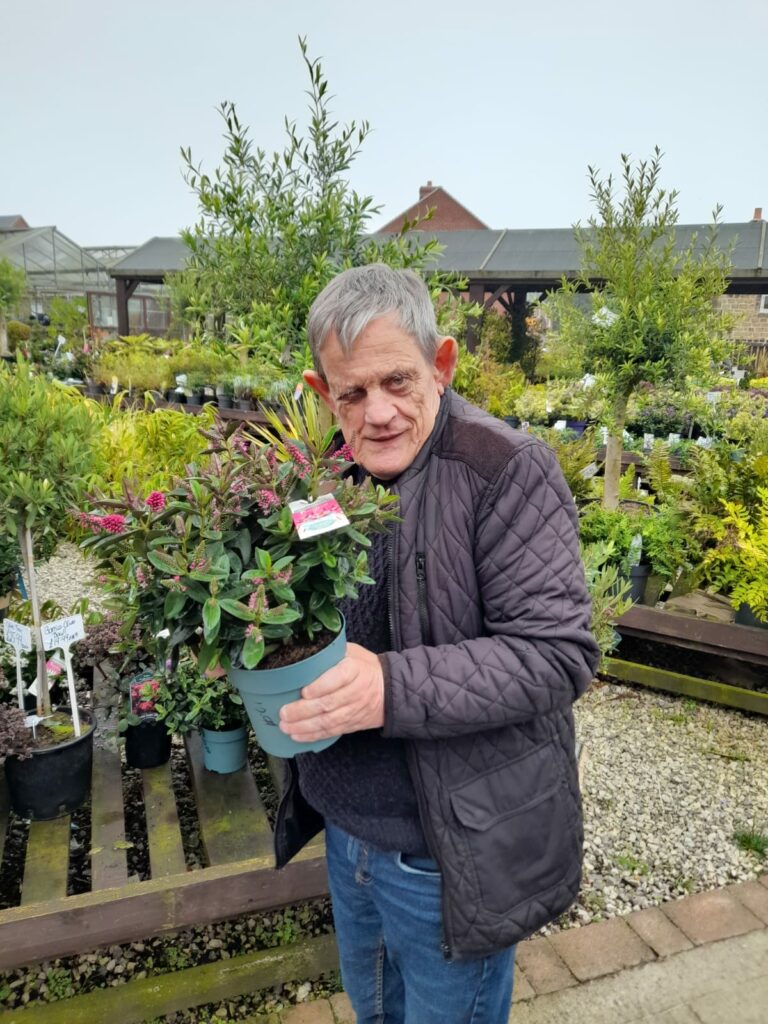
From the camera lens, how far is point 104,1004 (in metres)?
1.73

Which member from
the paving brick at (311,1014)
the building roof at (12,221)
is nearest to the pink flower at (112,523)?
the paving brick at (311,1014)

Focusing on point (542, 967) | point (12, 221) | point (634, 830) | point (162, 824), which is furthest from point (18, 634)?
point (12, 221)

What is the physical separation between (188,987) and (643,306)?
11.4ft

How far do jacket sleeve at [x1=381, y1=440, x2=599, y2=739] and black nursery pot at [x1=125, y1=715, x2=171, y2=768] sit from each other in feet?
5.11

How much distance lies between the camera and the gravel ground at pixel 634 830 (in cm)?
189

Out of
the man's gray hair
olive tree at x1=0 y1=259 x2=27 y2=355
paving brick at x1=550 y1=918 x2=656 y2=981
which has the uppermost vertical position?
olive tree at x1=0 y1=259 x2=27 y2=355

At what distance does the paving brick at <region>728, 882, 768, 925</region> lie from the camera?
2.16 m

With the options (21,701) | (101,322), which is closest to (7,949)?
(21,701)

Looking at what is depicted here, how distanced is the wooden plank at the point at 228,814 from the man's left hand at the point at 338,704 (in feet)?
3.60

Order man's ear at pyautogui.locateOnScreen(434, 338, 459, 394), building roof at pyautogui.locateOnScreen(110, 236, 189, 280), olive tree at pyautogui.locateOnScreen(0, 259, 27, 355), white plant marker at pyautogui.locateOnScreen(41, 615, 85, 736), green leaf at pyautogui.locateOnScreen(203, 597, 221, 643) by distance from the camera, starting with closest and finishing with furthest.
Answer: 1. green leaf at pyautogui.locateOnScreen(203, 597, 221, 643)
2. man's ear at pyautogui.locateOnScreen(434, 338, 459, 394)
3. white plant marker at pyautogui.locateOnScreen(41, 615, 85, 736)
4. building roof at pyautogui.locateOnScreen(110, 236, 189, 280)
5. olive tree at pyautogui.locateOnScreen(0, 259, 27, 355)

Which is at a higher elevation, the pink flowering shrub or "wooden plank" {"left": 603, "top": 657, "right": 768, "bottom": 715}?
the pink flowering shrub

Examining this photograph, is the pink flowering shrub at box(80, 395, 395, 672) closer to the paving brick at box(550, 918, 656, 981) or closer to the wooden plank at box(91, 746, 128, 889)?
the wooden plank at box(91, 746, 128, 889)

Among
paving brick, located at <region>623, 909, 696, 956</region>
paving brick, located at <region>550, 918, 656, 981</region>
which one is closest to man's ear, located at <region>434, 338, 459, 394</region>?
paving brick, located at <region>550, 918, 656, 981</region>

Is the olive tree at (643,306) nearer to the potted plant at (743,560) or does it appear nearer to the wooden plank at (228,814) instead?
the potted plant at (743,560)
